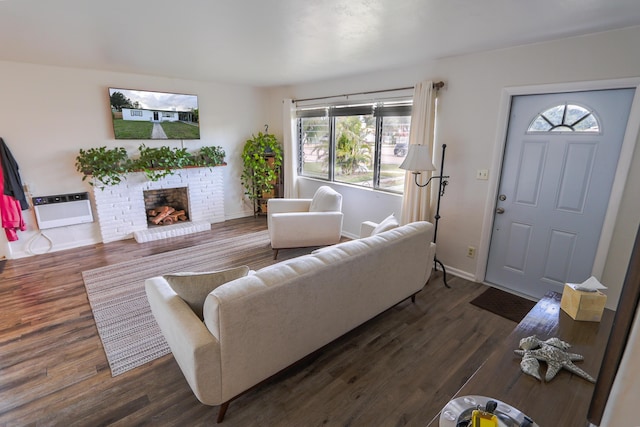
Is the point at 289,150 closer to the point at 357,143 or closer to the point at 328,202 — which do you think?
the point at 357,143

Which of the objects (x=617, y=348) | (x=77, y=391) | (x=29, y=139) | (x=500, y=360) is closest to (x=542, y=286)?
(x=500, y=360)

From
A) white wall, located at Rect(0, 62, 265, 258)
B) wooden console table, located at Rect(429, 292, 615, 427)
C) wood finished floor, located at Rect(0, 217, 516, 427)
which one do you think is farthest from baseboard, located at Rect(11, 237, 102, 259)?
wooden console table, located at Rect(429, 292, 615, 427)

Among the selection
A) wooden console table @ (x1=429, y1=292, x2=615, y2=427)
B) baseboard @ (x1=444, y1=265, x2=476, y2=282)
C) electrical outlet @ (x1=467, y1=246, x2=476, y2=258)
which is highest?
wooden console table @ (x1=429, y1=292, x2=615, y2=427)

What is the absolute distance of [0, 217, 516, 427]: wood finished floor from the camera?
70.7 inches

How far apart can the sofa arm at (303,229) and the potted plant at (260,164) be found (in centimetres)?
193

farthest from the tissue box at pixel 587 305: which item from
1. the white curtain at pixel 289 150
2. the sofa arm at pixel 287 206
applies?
the white curtain at pixel 289 150

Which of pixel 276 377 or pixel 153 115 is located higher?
pixel 153 115

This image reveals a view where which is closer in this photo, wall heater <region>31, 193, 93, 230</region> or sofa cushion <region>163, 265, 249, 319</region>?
sofa cushion <region>163, 265, 249, 319</region>

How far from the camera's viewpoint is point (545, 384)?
1214mm

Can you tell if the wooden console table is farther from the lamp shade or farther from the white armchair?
the white armchair

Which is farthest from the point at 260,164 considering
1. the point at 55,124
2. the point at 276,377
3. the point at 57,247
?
the point at 276,377

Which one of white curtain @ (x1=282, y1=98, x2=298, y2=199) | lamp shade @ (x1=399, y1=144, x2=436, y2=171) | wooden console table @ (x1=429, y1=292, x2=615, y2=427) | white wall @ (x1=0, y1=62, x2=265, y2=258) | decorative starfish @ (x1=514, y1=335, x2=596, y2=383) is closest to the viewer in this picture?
wooden console table @ (x1=429, y1=292, x2=615, y2=427)

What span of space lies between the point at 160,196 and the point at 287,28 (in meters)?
4.04

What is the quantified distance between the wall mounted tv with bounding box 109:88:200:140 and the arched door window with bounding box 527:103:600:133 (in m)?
4.82
